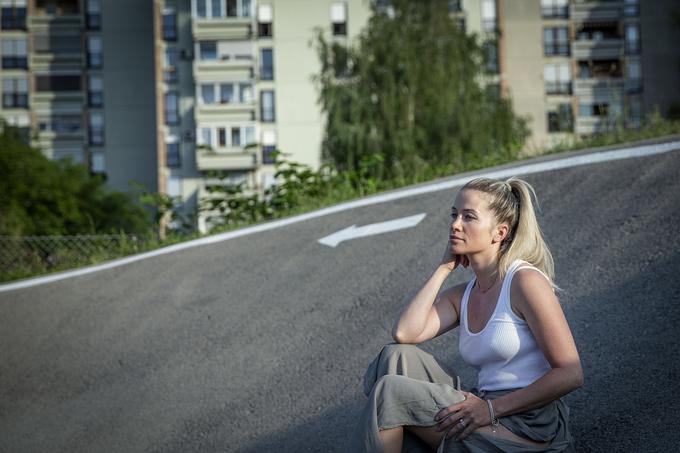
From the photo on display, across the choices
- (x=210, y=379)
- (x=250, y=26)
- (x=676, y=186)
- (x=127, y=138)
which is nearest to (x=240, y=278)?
(x=210, y=379)

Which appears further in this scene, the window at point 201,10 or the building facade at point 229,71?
the building facade at point 229,71

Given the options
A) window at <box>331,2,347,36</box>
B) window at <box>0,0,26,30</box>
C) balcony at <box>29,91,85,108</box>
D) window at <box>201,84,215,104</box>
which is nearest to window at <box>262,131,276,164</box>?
window at <box>201,84,215,104</box>

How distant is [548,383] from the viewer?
3.15 m

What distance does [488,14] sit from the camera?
2216 inches

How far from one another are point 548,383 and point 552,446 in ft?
1.13

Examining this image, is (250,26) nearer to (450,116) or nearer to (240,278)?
(450,116)

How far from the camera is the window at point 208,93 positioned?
52.6 m

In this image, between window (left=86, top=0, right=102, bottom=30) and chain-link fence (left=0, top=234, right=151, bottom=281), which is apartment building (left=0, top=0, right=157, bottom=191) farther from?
chain-link fence (left=0, top=234, right=151, bottom=281)

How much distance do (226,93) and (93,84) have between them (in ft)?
40.7

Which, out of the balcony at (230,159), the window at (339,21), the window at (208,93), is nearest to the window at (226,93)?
the window at (208,93)

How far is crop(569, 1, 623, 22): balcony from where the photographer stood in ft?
196

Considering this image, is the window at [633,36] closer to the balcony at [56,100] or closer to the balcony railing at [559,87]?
the balcony railing at [559,87]

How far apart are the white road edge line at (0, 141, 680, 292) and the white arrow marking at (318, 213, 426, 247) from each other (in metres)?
1.14

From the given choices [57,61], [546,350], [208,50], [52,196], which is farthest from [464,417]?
[57,61]
